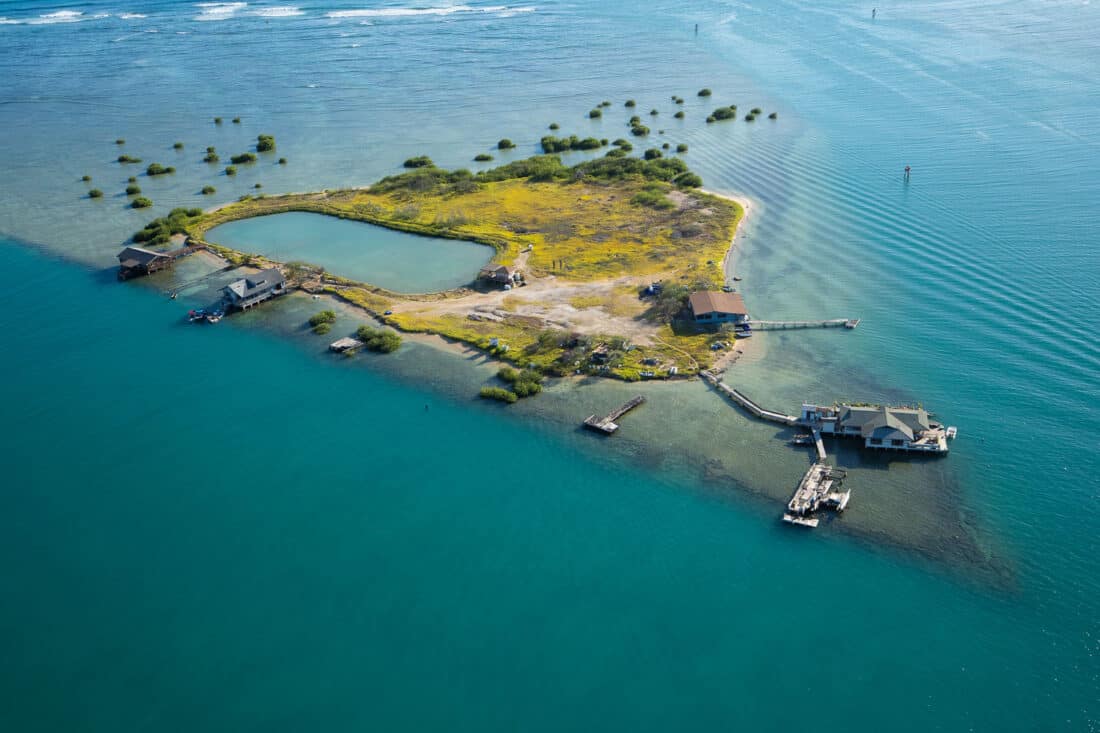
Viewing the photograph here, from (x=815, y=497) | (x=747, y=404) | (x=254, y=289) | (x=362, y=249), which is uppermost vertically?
(x=254, y=289)

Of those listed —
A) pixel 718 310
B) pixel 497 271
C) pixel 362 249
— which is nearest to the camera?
pixel 718 310

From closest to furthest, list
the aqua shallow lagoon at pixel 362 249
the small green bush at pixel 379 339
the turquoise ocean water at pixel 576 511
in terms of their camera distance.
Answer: the turquoise ocean water at pixel 576 511 < the small green bush at pixel 379 339 < the aqua shallow lagoon at pixel 362 249

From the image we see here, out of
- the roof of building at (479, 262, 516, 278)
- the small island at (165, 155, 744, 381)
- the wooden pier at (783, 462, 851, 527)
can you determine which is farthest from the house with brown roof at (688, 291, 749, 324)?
the wooden pier at (783, 462, 851, 527)

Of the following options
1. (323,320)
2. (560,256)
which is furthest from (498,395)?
(560,256)

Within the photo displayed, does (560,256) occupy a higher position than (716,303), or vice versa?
(716,303)

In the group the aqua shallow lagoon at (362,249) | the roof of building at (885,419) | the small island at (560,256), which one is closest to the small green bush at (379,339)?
the small island at (560,256)

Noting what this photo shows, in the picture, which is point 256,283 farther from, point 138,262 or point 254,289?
point 138,262

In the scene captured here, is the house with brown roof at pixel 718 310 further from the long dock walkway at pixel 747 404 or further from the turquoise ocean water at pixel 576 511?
the long dock walkway at pixel 747 404
